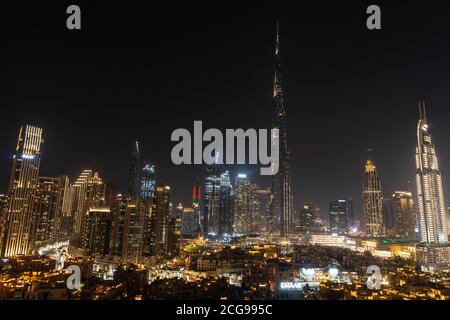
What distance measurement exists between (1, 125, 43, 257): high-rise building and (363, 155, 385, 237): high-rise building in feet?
186

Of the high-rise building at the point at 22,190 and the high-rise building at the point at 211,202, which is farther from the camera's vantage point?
the high-rise building at the point at 211,202

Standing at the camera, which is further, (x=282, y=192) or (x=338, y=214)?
(x=338, y=214)

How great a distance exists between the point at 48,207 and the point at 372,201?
57001 mm

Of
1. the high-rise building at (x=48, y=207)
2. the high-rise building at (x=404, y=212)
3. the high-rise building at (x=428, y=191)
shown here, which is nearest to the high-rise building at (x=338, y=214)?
the high-rise building at (x=404, y=212)

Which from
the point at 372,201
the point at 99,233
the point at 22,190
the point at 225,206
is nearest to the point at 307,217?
the point at 372,201

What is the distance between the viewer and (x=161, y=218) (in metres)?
34.3

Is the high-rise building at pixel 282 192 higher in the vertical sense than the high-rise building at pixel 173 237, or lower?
higher

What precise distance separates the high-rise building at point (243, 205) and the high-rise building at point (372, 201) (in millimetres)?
22577

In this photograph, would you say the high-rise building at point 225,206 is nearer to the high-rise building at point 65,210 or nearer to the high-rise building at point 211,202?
the high-rise building at point 211,202

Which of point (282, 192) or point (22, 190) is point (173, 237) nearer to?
point (22, 190)

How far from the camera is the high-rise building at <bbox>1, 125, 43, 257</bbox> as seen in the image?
96.9ft

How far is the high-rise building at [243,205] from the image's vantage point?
68250mm

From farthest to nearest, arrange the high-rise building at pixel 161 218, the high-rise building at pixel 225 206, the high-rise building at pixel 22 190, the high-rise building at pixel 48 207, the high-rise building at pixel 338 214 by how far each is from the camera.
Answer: the high-rise building at pixel 338 214, the high-rise building at pixel 225 206, the high-rise building at pixel 48 207, the high-rise building at pixel 161 218, the high-rise building at pixel 22 190

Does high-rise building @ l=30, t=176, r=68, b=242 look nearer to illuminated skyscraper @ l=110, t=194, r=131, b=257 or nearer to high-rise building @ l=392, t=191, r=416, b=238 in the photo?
illuminated skyscraper @ l=110, t=194, r=131, b=257
